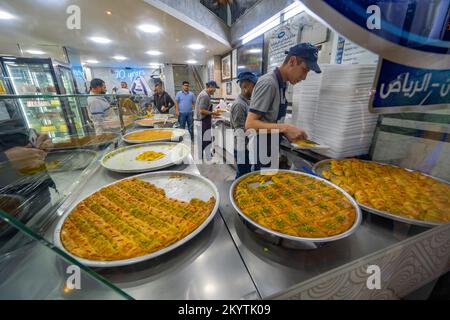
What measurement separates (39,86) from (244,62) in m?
4.57

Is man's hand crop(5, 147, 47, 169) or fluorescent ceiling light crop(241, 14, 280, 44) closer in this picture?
man's hand crop(5, 147, 47, 169)

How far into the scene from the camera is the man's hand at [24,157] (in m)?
0.85

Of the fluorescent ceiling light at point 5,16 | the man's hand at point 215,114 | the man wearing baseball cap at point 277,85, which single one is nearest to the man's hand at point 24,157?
the man wearing baseball cap at point 277,85

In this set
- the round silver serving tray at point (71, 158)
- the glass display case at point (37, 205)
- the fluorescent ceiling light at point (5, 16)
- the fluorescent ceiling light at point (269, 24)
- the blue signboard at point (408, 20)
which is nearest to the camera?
the glass display case at point (37, 205)

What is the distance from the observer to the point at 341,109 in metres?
1.16

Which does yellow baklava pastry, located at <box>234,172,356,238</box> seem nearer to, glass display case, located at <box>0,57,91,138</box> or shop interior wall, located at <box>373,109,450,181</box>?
shop interior wall, located at <box>373,109,450,181</box>

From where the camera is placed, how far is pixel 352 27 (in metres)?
0.59

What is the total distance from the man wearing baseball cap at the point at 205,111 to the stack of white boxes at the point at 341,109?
339cm

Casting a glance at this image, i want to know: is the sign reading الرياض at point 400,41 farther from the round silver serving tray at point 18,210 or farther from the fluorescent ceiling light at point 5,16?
the fluorescent ceiling light at point 5,16

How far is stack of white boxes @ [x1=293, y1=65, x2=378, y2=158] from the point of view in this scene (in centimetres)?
111

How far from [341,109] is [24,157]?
69.2 inches

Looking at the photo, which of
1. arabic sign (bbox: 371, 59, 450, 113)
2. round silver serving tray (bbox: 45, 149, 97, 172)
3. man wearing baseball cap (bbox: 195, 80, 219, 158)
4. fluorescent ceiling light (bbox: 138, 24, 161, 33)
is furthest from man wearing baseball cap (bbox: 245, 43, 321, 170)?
fluorescent ceiling light (bbox: 138, 24, 161, 33)

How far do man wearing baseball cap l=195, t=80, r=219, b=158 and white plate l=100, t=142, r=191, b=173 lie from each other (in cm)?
318

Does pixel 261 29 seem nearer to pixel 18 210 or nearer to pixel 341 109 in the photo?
pixel 341 109
